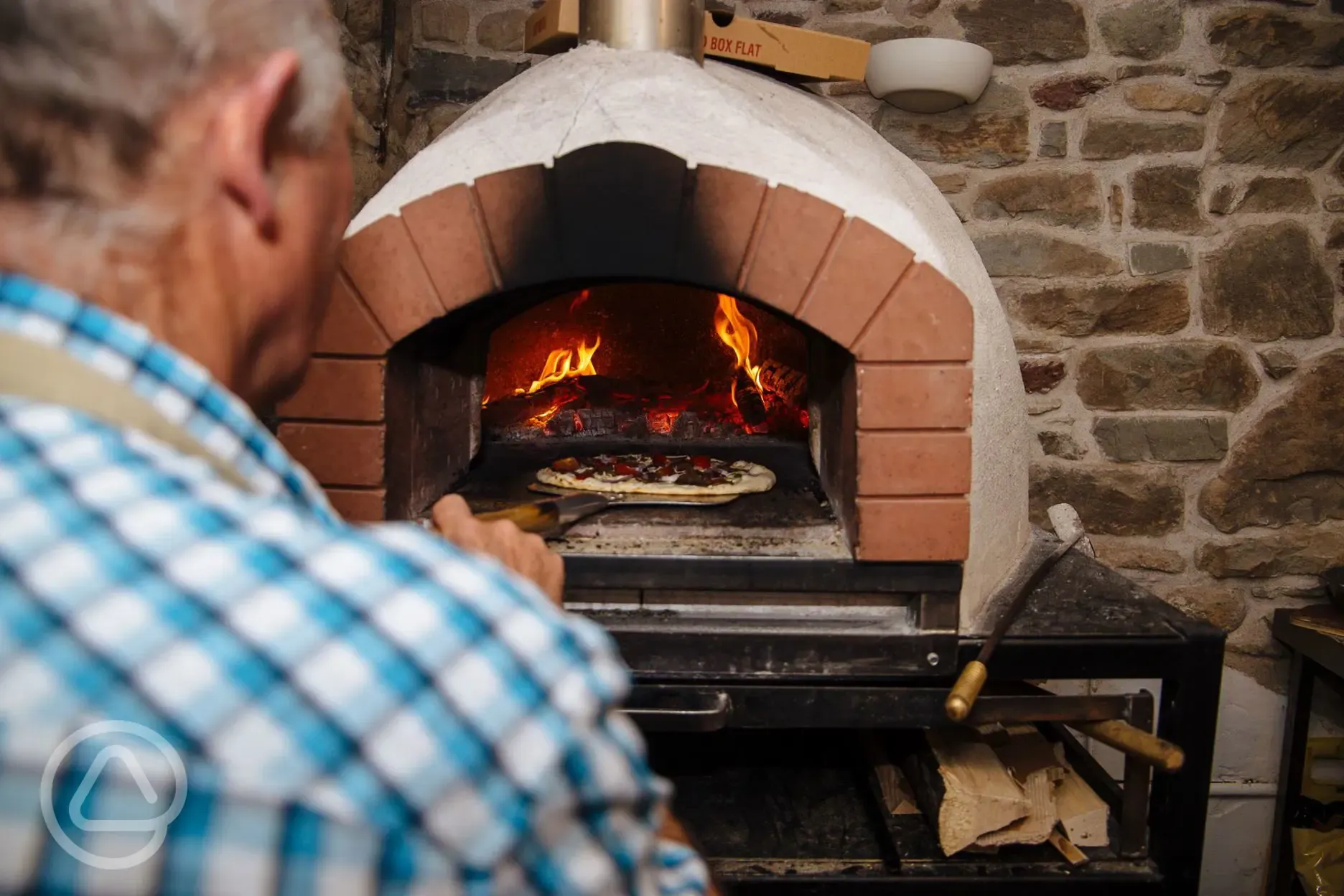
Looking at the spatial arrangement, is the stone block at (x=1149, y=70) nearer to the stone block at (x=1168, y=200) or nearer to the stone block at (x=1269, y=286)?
the stone block at (x=1168, y=200)

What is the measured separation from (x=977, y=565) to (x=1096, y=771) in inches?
18.0

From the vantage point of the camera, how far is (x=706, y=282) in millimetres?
1426

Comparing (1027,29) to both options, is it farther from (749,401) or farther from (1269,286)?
(749,401)

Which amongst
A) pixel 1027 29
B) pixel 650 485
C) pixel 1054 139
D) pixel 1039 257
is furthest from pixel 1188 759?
pixel 1027 29

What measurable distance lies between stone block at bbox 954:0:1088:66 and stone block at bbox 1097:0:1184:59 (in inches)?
2.5

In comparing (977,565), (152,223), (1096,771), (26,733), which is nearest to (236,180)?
(152,223)

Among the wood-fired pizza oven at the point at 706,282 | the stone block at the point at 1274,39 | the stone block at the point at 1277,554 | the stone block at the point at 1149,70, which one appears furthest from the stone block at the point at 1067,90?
the stone block at the point at 1277,554

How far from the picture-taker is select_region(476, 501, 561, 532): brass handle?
4.08ft

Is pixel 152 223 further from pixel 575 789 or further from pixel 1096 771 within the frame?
pixel 1096 771

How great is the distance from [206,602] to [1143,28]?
2.54 metres

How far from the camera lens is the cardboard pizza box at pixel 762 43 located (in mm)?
1713

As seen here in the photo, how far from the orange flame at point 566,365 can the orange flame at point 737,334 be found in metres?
0.29

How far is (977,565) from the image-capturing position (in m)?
1.50

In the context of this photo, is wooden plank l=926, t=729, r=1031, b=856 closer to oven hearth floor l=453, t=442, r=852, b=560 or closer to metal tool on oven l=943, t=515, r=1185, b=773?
metal tool on oven l=943, t=515, r=1185, b=773
